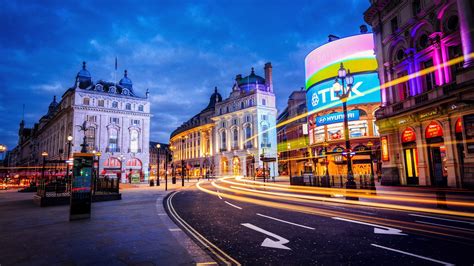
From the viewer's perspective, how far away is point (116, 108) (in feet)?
222

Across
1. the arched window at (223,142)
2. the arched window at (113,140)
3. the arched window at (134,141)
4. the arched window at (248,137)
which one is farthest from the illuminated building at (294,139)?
the arched window at (113,140)

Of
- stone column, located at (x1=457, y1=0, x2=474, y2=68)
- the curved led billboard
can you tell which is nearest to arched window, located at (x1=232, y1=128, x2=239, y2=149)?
the curved led billboard

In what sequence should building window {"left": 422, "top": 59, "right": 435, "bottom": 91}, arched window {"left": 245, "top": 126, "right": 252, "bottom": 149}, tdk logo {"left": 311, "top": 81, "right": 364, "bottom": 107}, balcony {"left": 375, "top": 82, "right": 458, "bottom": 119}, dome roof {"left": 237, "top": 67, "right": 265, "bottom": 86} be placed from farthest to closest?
1. dome roof {"left": 237, "top": 67, "right": 265, "bottom": 86}
2. arched window {"left": 245, "top": 126, "right": 252, "bottom": 149}
3. tdk logo {"left": 311, "top": 81, "right": 364, "bottom": 107}
4. building window {"left": 422, "top": 59, "right": 435, "bottom": 91}
5. balcony {"left": 375, "top": 82, "right": 458, "bottom": 119}

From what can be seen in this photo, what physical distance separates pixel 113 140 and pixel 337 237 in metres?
68.2

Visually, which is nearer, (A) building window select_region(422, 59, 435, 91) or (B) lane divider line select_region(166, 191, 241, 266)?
(B) lane divider line select_region(166, 191, 241, 266)

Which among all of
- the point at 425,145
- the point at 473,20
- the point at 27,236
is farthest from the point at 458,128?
the point at 27,236

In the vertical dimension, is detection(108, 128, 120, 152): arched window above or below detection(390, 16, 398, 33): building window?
below

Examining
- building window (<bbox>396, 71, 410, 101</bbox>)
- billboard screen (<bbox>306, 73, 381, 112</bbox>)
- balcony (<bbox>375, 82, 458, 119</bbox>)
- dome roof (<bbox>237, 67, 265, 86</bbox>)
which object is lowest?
balcony (<bbox>375, 82, 458, 119</bbox>)

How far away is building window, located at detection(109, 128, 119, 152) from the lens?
2633 inches

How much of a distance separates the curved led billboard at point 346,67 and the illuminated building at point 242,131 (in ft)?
51.1

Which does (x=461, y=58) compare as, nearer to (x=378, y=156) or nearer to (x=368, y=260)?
(x=368, y=260)

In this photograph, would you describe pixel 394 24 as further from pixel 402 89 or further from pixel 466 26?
pixel 466 26

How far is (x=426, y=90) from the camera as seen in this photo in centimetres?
2238

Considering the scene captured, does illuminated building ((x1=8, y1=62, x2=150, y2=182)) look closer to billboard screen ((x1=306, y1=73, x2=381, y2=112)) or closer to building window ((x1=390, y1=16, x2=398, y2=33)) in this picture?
billboard screen ((x1=306, y1=73, x2=381, y2=112))
